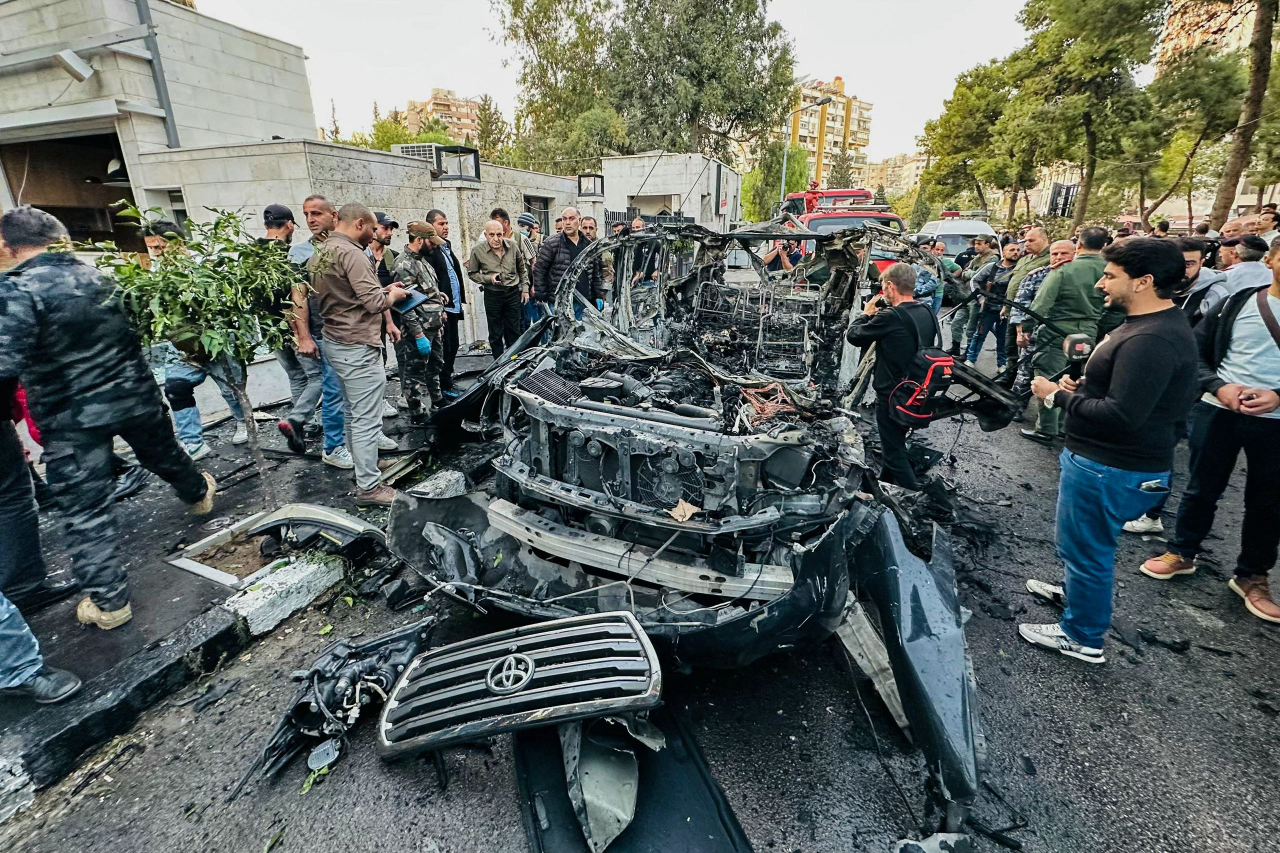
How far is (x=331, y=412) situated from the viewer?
4297 mm

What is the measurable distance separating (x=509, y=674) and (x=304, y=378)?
3882mm

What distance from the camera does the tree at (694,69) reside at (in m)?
20.5

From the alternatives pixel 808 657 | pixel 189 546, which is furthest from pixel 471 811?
pixel 189 546

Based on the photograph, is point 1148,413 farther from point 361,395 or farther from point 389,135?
point 389,135

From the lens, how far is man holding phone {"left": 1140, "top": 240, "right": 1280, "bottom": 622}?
265 cm

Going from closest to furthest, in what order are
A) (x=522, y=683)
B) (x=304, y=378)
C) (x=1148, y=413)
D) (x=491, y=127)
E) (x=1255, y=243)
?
(x=522, y=683) → (x=1148, y=413) → (x=1255, y=243) → (x=304, y=378) → (x=491, y=127)

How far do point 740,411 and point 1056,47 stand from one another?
860 inches

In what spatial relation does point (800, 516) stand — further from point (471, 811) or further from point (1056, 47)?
point (1056, 47)

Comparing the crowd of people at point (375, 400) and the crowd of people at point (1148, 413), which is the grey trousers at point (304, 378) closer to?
the crowd of people at point (375, 400)

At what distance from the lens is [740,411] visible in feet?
8.59

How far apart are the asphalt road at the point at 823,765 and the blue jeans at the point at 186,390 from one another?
2193 mm

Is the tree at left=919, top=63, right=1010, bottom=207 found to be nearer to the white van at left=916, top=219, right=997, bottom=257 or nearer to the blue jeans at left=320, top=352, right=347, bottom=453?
the white van at left=916, top=219, right=997, bottom=257

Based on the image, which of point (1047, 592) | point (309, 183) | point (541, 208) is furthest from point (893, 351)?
point (541, 208)

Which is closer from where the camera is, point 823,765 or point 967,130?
point 823,765
